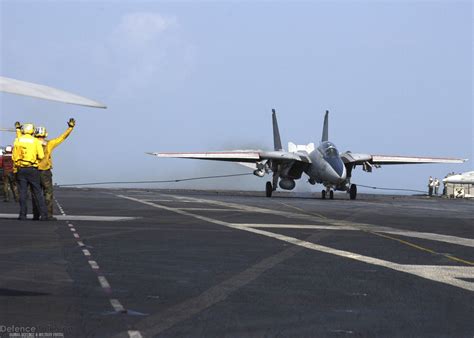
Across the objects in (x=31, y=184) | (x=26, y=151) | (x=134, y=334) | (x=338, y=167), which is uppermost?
(x=338, y=167)

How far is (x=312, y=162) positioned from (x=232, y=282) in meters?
40.1

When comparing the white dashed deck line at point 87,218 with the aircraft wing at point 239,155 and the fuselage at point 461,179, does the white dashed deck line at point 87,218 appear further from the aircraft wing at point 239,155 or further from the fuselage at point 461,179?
the fuselage at point 461,179

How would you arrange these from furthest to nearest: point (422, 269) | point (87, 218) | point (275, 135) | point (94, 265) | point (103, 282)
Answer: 1. point (275, 135)
2. point (87, 218)
3. point (422, 269)
4. point (94, 265)
5. point (103, 282)

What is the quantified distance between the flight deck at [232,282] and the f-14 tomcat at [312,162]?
28032 millimetres

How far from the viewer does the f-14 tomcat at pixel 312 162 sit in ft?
159

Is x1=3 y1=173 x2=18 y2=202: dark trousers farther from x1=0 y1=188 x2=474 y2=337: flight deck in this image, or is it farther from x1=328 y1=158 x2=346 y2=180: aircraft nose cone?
x1=328 y1=158 x2=346 y2=180: aircraft nose cone

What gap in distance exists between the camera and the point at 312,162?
5069 centimetres

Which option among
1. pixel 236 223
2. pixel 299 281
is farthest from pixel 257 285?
pixel 236 223

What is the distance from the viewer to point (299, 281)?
11102 millimetres

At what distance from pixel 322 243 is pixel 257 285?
6.46 meters

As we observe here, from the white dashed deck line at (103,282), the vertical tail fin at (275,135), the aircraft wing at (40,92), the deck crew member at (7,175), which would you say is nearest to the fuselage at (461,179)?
the vertical tail fin at (275,135)

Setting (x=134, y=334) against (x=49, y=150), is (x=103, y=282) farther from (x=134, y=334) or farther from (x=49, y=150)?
(x=49, y=150)

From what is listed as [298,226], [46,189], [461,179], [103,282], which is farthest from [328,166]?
[461,179]

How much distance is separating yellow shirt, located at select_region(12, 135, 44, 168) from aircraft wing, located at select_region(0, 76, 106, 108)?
1405 centimetres
